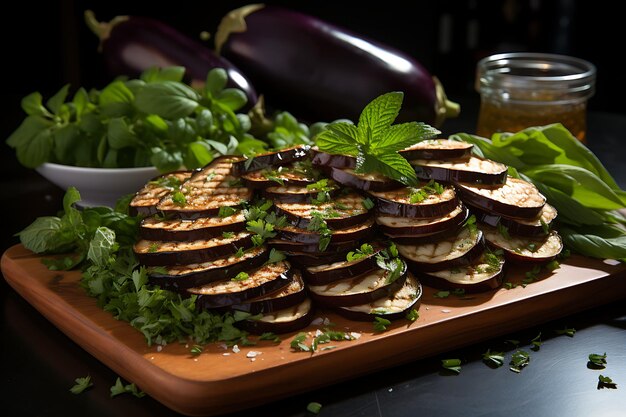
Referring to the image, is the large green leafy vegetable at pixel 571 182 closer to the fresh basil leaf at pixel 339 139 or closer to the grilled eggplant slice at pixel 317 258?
the fresh basil leaf at pixel 339 139

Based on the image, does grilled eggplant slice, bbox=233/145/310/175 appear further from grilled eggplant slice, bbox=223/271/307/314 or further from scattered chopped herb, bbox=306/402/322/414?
scattered chopped herb, bbox=306/402/322/414

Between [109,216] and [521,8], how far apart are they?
4.09 meters

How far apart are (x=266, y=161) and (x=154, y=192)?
0.28 meters

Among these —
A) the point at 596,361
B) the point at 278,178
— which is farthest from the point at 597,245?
the point at 278,178

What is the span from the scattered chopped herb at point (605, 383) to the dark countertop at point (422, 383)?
0.01m

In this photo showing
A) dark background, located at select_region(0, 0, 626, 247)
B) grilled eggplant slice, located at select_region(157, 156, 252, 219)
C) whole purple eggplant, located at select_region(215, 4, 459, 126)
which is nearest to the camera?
grilled eggplant slice, located at select_region(157, 156, 252, 219)

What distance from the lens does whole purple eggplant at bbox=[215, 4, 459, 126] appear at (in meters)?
3.35

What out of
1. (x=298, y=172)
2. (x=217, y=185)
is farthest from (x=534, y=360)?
(x=217, y=185)

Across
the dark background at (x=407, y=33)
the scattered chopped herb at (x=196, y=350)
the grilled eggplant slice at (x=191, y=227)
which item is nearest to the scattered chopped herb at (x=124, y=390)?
the scattered chopped herb at (x=196, y=350)

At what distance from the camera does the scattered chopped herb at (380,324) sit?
1707mm

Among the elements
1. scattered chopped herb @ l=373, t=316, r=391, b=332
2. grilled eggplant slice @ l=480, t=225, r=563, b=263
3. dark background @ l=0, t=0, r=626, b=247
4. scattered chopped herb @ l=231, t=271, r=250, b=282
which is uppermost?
scattered chopped herb @ l=231, t=271, r=250, b=282

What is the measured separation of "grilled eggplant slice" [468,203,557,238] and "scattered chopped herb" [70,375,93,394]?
3.05ft

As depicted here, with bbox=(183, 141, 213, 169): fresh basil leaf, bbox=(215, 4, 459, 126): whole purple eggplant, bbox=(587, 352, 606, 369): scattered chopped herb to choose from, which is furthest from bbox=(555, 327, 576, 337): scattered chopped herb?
bbox=(215, 4, 459, 126): whole purple eggplant

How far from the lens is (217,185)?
6.80ft
